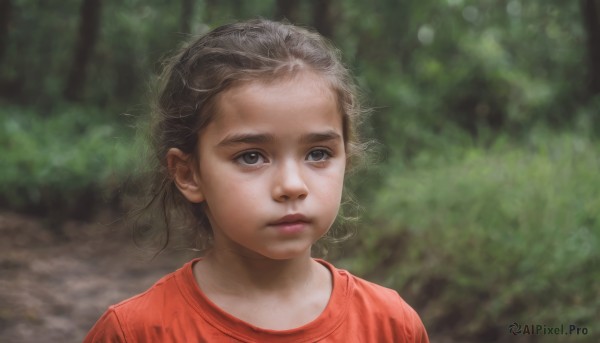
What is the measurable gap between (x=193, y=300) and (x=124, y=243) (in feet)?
18.8

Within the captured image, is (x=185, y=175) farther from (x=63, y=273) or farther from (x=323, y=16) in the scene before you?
(x=323, y=16)

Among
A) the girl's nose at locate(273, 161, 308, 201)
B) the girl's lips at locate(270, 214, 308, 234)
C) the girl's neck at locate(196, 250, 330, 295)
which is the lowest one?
the girl's neck at locate(196, 250, 330, 295)

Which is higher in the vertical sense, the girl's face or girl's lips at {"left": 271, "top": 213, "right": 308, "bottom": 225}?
the girl's face

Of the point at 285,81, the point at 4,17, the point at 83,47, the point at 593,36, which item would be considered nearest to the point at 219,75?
the point at 285,81

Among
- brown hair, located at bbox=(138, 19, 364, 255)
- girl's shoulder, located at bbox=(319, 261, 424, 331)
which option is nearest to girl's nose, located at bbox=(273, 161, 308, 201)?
brown hair, located at bbox=(138, 19, 364, 255)

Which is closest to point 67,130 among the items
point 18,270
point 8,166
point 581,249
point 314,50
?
point 8,166

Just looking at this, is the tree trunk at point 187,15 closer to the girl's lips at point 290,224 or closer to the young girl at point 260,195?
the young girl at point 260,195

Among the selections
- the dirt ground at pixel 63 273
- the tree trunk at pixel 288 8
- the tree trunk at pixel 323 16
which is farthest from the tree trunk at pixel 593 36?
the dirt ground at pixel 63 273

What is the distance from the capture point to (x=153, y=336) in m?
1.72

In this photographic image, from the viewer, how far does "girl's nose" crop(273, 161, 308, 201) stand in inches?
64.6

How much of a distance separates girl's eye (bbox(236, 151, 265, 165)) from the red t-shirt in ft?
1.13

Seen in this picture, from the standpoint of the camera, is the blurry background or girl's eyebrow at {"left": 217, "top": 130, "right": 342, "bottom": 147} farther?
the blurry background

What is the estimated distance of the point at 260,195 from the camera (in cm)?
167

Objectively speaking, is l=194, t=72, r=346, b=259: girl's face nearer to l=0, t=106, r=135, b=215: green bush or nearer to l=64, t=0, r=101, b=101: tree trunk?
l=0, t=106, r=135, b=215: green bush
